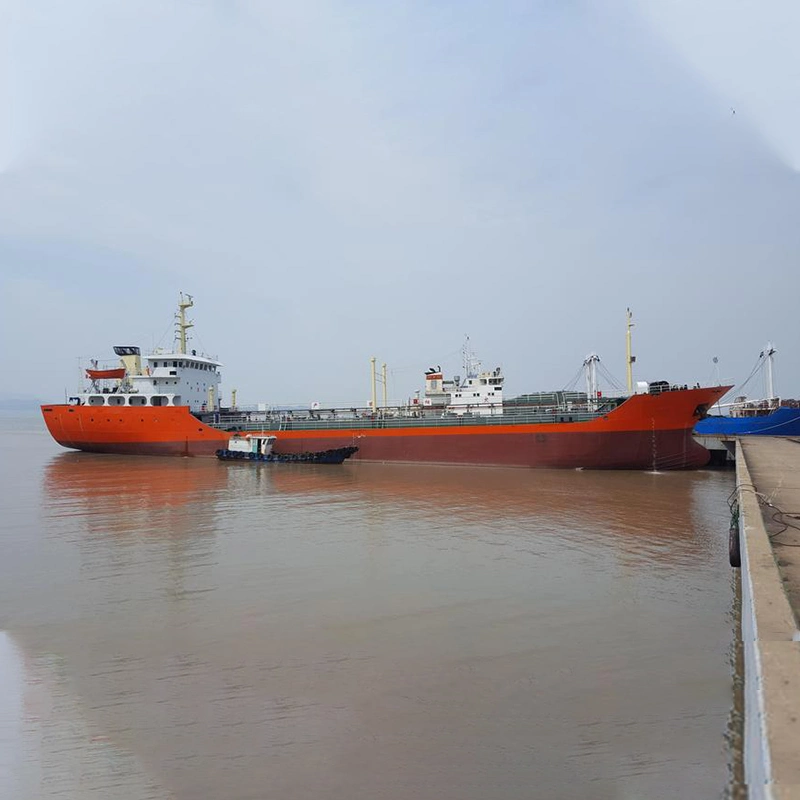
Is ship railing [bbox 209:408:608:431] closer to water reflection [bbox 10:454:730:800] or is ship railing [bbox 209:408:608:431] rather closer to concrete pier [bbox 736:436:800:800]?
water reflection [bbox 10:454:730:800]

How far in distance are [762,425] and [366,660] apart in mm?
25402

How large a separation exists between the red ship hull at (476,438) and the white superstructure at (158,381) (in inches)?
46.1

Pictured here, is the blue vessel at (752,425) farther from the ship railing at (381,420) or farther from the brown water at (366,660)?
the brown water at (366,660)

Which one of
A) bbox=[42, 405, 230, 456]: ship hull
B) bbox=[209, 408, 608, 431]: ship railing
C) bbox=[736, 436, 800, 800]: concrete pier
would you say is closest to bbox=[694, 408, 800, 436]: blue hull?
bbox=[209, 408, 608, 431]: ship railing

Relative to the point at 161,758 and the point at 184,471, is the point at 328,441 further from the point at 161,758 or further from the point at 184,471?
the point at 161,758

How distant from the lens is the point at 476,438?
2236 centimetres

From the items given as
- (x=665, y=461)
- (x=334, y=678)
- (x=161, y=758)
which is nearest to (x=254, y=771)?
(x=161, y=758)

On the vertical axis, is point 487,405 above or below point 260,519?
above

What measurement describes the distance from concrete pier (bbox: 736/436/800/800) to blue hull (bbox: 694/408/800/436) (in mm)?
20413

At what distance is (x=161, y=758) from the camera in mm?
3766

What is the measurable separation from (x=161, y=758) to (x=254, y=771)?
0.72 meters

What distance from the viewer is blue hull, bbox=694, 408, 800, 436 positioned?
23.4 m

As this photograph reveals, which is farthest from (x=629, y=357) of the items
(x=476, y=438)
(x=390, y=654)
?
(x=390, y=654)

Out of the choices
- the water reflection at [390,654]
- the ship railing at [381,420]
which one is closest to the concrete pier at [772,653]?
the water reflection at [390,654]
